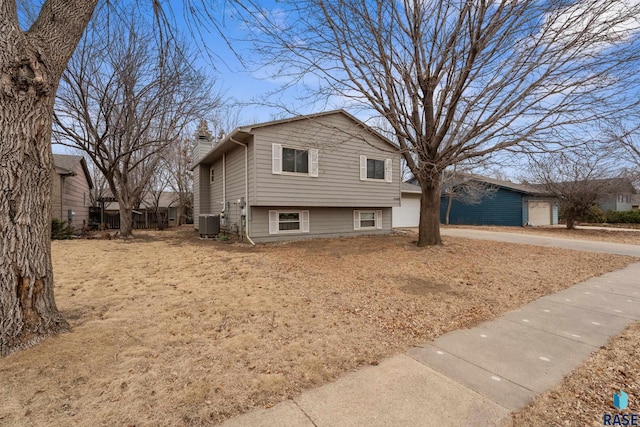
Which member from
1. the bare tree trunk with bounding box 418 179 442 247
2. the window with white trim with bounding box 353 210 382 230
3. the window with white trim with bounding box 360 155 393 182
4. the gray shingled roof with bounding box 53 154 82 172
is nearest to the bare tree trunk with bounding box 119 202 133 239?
the gray shingled roof with bounding box 53 154 82 172

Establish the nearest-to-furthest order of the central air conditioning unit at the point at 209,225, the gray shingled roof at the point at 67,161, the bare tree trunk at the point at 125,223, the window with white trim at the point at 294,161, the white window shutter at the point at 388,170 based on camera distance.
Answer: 1. the window with white trim at the point at 294,161
2. the central air conditioning unit at the point at 209,225
3. the bare tree trunk at the point at 125,223
4. the white window shutter at the point at 388,170
5. the gray shingled roof at the point at 67,161

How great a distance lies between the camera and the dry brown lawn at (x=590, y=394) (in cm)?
212

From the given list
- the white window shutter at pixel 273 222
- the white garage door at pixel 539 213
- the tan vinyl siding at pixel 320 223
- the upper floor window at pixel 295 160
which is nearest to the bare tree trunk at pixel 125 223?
the tan vinyl siding at pixel 320 223

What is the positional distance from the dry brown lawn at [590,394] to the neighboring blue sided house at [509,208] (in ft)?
67.5

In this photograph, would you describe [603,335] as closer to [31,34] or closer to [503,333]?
[503,333]

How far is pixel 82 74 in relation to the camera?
1148 cm

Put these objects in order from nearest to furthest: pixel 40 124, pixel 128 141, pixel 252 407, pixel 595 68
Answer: pixel 252 407 → pixel 40 124 → pixel 595 68 → pixel 128 141

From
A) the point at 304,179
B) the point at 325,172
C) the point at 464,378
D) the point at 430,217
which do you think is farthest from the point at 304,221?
the point at 464,378

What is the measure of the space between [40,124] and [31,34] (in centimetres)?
96

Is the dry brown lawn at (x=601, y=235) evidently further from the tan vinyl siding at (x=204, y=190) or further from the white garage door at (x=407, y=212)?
the tan vinyl siding at (x=204, y=190)

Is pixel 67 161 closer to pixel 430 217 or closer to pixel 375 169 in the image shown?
pixel 375 169

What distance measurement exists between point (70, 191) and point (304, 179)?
14456 mm

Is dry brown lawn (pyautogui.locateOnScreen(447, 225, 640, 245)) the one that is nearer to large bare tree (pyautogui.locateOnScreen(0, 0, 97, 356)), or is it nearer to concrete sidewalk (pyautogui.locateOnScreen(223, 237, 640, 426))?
concrete sidewalk (pyautogui.locateOnScreen(223, 237, 640, 426))

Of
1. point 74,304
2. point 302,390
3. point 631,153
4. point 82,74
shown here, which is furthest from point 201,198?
point 631,153
